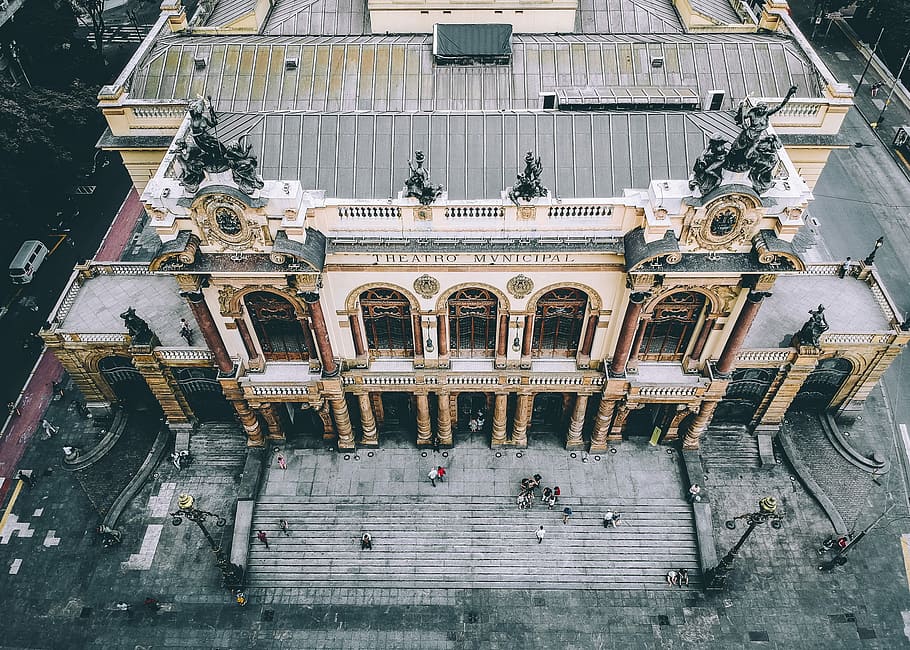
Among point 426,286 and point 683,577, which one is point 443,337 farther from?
point 683,577

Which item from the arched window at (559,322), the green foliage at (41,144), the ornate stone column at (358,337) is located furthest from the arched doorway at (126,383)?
the arched window at (559,322)

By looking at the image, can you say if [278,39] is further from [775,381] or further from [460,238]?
[775,381]

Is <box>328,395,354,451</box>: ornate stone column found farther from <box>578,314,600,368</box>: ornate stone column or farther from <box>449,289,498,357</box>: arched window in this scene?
<box>578,314,600,368</box>: ornate stone column

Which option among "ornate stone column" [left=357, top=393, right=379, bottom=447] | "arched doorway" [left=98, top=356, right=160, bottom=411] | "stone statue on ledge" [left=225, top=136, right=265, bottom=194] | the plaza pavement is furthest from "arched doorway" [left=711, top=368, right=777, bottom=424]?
"arched doorway" [left=98, top=356, right=160, bottom=411]

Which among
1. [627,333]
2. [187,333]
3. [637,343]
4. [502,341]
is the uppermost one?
[187,333]

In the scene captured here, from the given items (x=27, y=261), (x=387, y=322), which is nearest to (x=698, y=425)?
(x=387, y=322)
